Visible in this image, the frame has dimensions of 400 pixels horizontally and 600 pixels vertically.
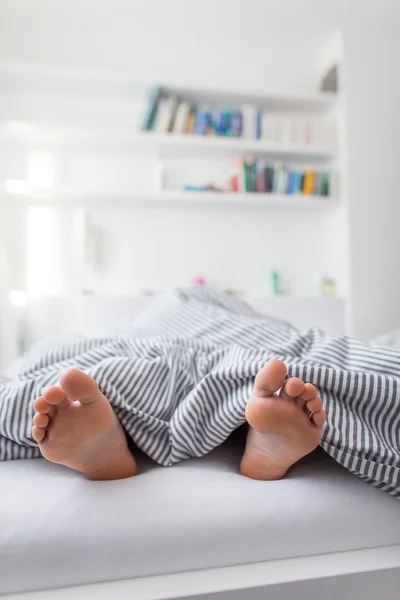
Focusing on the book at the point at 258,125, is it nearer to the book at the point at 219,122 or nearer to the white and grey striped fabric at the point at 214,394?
the book at the point at 219,122

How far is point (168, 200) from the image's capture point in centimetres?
188

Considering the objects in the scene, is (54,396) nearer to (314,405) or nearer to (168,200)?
(314,405)

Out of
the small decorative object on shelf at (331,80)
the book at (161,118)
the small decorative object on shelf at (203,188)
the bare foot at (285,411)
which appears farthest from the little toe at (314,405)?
the small decorative object on shelf at (331,80)

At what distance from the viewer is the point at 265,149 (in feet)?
6.26

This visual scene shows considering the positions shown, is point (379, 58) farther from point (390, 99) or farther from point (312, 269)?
point (312, 269)

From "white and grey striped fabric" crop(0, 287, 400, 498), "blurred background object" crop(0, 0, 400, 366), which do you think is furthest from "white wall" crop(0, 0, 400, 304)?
"white and grey striped fabric" crop(0, 287, 400, 498)

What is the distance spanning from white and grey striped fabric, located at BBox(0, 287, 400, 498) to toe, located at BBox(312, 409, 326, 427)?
4cm

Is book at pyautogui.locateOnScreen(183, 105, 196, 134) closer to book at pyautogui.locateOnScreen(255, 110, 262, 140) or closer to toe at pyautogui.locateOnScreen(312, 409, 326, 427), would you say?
book at pyautogui.locateOnScreen(255, 110, 262, 140)

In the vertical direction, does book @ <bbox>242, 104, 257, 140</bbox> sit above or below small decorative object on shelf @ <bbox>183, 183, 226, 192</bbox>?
above

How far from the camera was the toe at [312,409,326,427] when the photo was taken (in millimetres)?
401

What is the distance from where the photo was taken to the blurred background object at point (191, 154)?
1808 millimetres

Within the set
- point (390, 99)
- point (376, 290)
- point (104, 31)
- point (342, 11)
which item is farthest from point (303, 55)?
point (376, 290)

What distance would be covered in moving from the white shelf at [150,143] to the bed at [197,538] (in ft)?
5.29

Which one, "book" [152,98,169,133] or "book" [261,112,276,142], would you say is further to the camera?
"book" [261,112,276,142]
